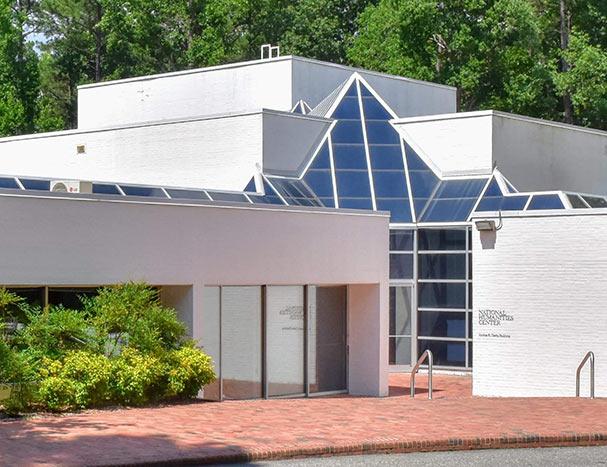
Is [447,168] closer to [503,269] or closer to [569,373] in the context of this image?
[503,269]

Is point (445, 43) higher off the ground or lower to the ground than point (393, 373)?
higher

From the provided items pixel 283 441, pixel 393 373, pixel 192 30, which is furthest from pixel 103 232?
pixel 192 30

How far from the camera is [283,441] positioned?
53.7 feet

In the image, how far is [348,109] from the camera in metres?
36.8

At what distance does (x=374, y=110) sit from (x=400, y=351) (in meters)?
7.40

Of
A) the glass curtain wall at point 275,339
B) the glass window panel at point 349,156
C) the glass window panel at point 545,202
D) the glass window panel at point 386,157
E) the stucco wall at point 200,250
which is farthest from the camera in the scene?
the glass window panel at point 386,157

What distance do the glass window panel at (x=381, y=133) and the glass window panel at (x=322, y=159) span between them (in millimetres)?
1560

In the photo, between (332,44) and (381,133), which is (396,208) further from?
(332,44)

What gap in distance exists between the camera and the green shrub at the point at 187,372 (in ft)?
67.8

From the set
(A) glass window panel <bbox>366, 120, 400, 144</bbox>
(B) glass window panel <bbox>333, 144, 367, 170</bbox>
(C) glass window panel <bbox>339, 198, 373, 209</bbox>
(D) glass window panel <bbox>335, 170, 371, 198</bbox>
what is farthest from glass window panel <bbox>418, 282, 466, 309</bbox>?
(A) glass window panel <bbox>366, 120, 400, 144</bbox>

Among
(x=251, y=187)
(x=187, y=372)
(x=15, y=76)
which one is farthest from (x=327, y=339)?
(x=15, y=76)

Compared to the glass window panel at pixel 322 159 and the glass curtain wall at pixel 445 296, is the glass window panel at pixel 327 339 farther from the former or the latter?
the glass window panel at pixel 322 159

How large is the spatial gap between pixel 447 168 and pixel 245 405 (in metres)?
16.1

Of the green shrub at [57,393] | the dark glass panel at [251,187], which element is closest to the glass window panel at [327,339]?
the dark glass panel at [251,187]
